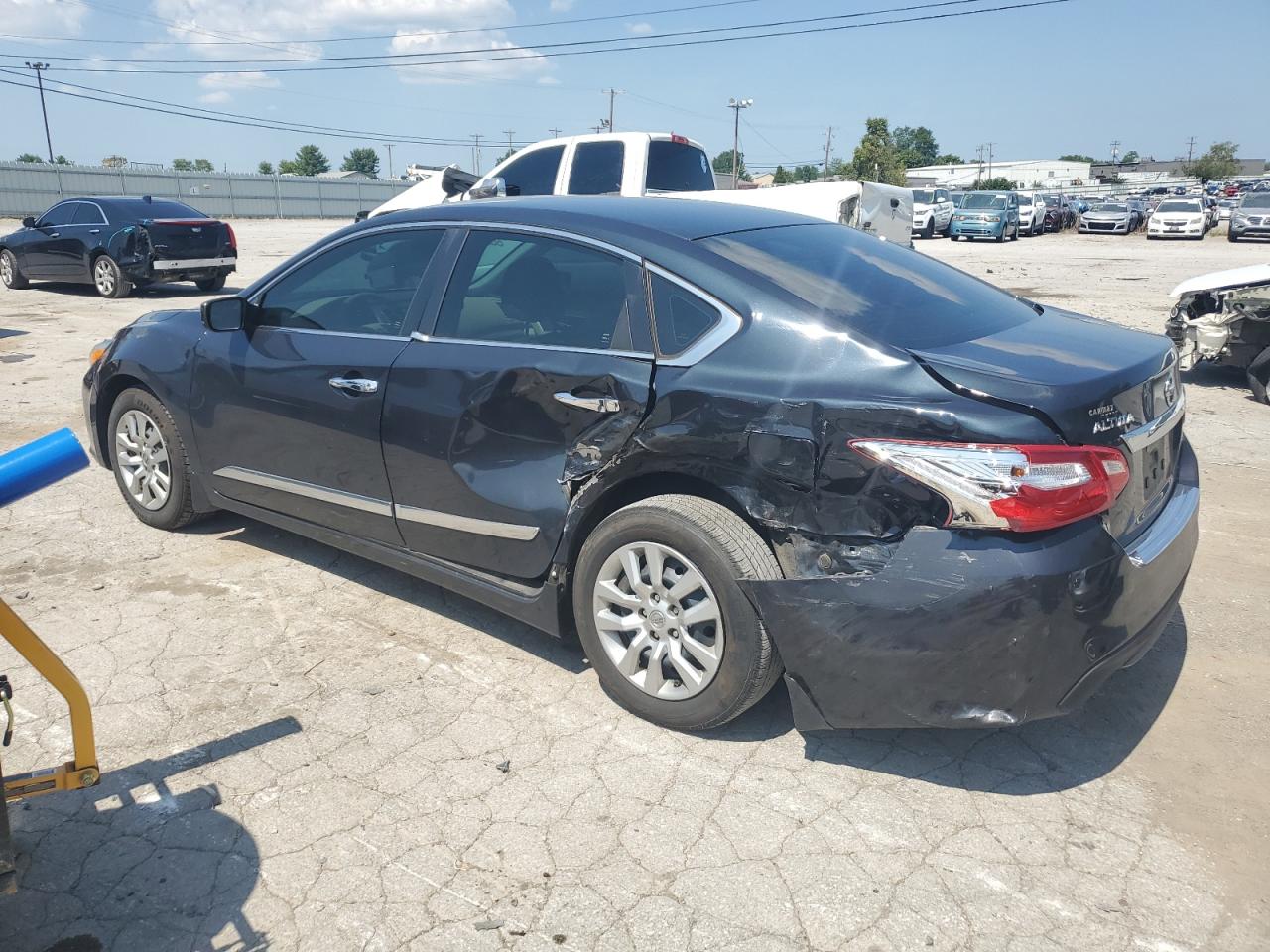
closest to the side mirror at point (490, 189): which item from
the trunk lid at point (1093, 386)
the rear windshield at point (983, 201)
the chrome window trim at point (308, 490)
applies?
the chrome window trim at point (308, 490)

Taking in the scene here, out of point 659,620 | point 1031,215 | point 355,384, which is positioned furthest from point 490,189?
point 1031,215

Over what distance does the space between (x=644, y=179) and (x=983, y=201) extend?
24818 millimetres

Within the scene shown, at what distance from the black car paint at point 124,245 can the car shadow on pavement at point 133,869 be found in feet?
44.3

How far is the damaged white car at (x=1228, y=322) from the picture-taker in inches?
332

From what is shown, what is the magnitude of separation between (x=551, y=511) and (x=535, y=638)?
78cm

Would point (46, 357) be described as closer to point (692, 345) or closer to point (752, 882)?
point (692, 345)

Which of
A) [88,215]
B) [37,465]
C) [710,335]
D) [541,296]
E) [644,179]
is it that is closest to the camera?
[37,465]

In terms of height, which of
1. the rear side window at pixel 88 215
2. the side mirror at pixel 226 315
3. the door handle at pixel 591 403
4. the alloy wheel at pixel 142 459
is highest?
the side mirror at pixel 226 315


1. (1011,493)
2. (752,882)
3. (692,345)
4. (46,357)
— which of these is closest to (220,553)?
(692,345)

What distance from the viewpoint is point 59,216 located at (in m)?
15.7

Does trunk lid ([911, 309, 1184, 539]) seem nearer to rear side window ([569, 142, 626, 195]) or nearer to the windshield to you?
rear side window ([569, 142, 626, 195])

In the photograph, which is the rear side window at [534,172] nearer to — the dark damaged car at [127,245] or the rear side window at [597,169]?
the rear side window at [597,169]

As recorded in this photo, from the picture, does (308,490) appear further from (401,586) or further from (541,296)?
(541,296)

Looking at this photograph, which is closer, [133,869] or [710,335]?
[133,869]
